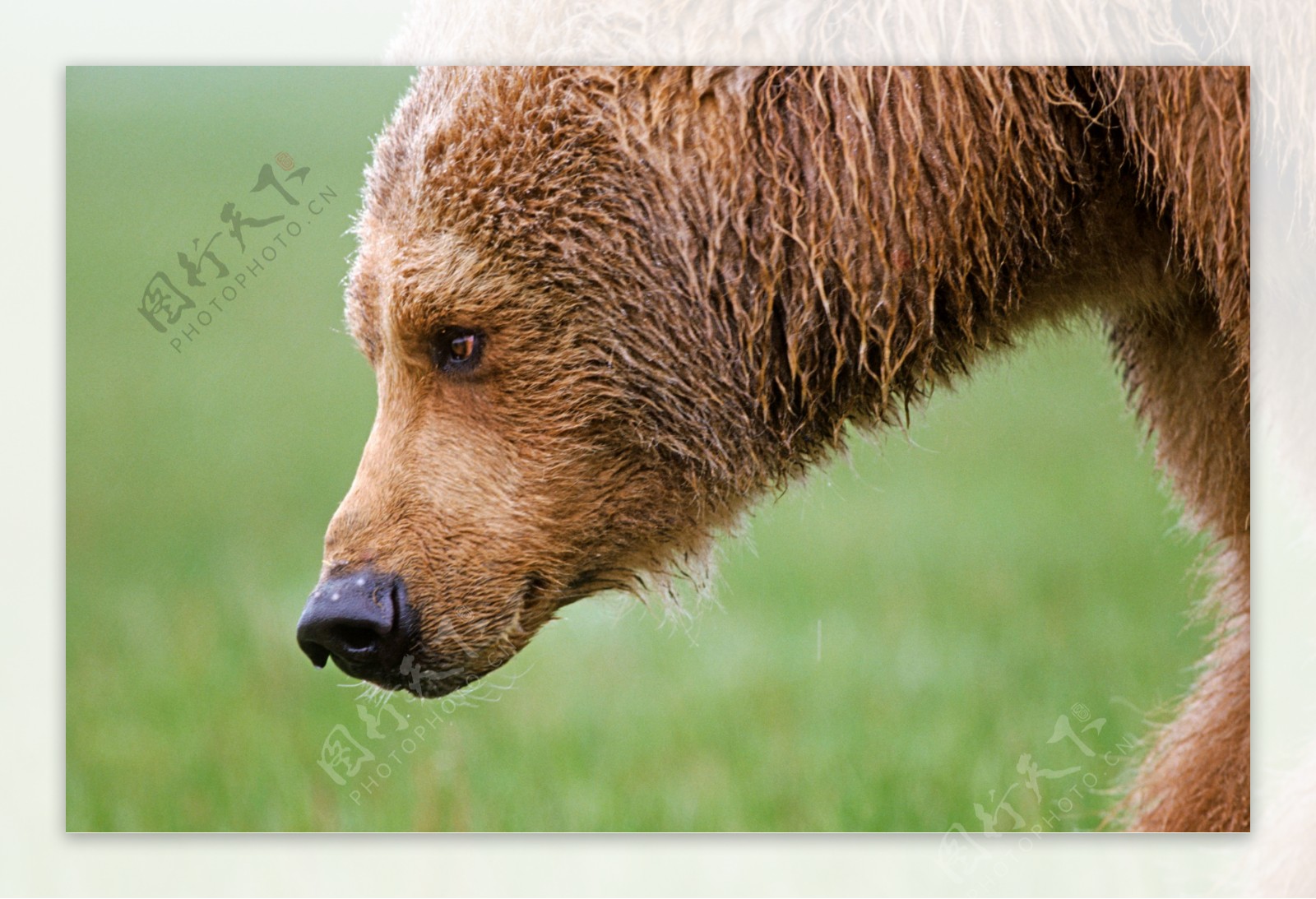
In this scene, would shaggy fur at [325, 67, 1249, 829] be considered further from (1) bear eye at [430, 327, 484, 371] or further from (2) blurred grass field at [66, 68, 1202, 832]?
(2) blurred grass field at [66, 68, 1202, 832]

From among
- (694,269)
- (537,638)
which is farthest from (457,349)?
(537,638)

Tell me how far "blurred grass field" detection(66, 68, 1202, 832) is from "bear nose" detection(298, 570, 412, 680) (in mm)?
316

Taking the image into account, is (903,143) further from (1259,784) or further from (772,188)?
(1259,784)

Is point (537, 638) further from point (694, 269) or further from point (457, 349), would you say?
point (694, 269)

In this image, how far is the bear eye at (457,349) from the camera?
1987 mm

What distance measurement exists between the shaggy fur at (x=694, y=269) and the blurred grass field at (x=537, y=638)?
0.23 metres

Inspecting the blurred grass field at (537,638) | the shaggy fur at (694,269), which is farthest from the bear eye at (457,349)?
the blurred grass field at (537,638)

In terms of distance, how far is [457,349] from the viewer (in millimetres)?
1992

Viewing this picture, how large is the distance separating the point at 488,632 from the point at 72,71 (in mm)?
1173

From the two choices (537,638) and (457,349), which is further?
(537,638)

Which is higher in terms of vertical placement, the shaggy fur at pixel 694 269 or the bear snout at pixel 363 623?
the shaggy fur at pixel 694 269

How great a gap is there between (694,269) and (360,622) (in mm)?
683

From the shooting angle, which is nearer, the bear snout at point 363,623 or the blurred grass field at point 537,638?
the bear snout at point 363,623

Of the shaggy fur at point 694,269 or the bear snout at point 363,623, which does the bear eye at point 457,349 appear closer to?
the shaggy fur at point 694,269
